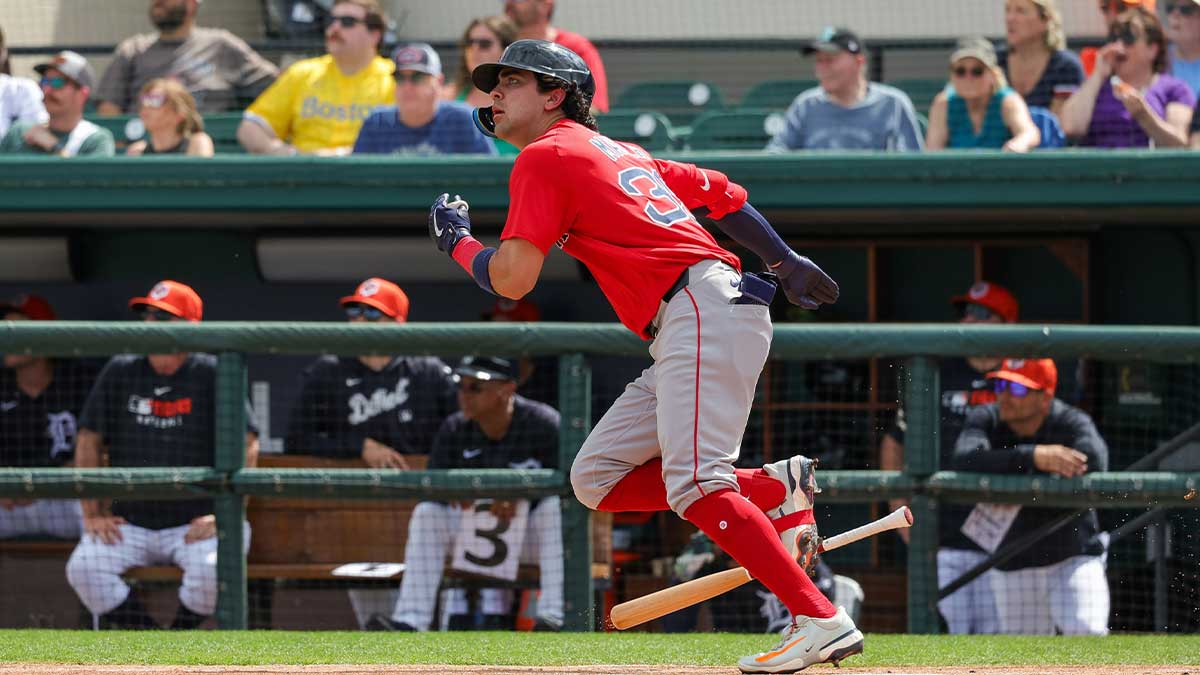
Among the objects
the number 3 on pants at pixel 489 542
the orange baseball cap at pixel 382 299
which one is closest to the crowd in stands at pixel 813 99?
the orange baseball cap at pixel 382 299

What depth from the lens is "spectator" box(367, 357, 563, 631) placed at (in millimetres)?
5660

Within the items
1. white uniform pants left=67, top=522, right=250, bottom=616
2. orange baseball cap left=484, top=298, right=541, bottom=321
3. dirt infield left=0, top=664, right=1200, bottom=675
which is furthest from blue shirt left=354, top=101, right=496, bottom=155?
dirt infield left=0, top=664, right=1200, bottom=675

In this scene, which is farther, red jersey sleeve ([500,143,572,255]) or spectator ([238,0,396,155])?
spectator ([238,0,396,155])

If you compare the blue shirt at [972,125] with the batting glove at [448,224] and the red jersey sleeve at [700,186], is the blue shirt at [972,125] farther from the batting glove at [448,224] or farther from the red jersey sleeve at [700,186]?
the batting glove at [448,224]

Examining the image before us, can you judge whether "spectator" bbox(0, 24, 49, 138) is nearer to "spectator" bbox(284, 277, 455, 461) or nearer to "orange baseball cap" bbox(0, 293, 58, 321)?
"orange baseball cap" bbox(0, 293, 58, 321)

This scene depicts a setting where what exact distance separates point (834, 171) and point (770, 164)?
10.5 inches

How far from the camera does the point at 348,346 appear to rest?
18.6ft

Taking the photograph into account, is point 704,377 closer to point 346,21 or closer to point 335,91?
point 335,91

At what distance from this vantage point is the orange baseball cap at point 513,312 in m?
7.07

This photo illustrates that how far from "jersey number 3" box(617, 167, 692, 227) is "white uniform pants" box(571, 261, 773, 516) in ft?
0.45

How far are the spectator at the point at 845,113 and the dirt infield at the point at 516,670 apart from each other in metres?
3.37

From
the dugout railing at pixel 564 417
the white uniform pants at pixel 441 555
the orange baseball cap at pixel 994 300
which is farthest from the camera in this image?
the orange baseball cap at pixel 994 300

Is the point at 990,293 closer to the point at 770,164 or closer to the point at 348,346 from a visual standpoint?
the point at 770,164

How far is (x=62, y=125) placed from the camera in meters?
7.47
